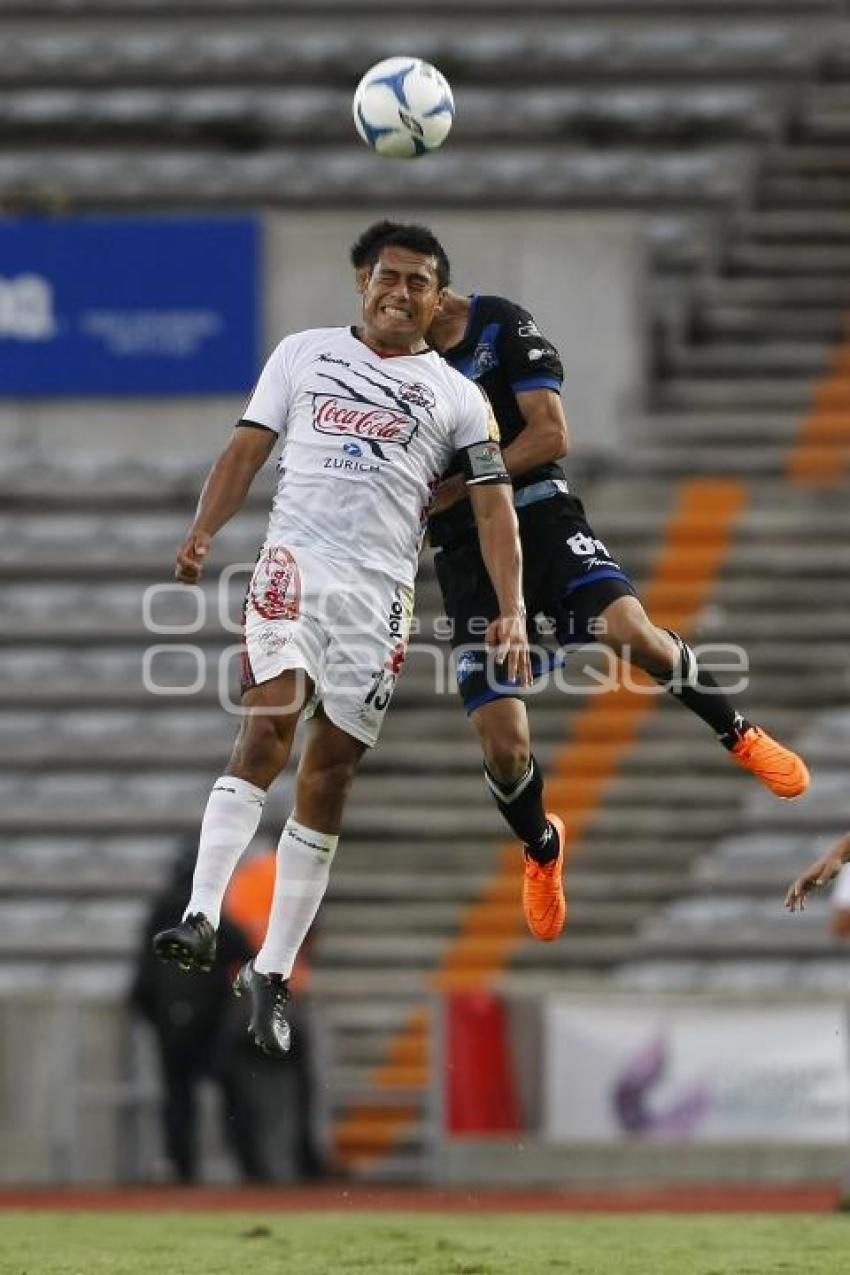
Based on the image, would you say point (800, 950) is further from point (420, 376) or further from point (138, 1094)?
point (420, 376)

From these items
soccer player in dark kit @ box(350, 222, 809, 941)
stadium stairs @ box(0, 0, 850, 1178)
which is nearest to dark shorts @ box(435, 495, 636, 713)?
soccer player in dark kit @ box(350, 222, 809, 941)

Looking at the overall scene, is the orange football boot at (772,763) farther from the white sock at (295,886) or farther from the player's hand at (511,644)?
the white sock at (295,886)

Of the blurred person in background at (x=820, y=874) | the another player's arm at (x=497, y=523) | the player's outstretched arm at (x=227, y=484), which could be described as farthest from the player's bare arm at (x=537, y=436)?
the blurred person in background at (x=820, y=874)

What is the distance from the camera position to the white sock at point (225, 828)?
28.7ft

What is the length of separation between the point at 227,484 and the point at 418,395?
67cm

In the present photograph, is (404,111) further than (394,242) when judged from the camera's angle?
Yes

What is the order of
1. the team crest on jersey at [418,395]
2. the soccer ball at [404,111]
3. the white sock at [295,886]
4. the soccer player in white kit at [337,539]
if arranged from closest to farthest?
the soccer player in white kit at [337,539] → the team crest on jersey at [418,395] → the white sock at [295,886] → the soccer ball at [404,111]

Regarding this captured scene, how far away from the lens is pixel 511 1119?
14.1m

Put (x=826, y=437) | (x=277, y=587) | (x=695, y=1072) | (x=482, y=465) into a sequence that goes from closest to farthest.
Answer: (x=277, y=587), (x=482, y=465), (x=695, y=1072), (x=826, y=437)

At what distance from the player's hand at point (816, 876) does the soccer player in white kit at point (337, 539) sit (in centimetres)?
107

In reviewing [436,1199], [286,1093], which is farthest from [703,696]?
[286,1093]

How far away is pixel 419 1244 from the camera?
1005 centimetres

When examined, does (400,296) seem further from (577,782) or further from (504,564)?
(577,782)

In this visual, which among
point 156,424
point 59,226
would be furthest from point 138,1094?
point 59,226
